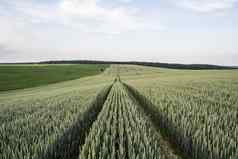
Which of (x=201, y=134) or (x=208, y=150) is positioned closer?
(x=208, y=150)

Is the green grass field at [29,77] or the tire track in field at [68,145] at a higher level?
the tire track in field at [68,145]

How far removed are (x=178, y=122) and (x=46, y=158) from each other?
3.89m

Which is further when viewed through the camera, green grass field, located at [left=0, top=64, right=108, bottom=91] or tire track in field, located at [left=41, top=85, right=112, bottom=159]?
green grass field, located at [left=0, top=64, right=108, bottom=91]

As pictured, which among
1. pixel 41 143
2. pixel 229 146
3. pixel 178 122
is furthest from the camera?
pixel 178 122

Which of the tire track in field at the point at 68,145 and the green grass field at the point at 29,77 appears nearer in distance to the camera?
the tire track in field at the point at 68,145

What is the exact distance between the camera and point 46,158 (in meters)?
4.74

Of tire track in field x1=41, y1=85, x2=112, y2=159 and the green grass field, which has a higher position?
tire track in field x1=41, y1=85, x2=112, y2=159

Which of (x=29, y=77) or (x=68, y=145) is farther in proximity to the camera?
(x=29, y=77)

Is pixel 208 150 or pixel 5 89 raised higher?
pixel 208 150

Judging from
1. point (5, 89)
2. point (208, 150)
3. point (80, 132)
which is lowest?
point (5, 89)

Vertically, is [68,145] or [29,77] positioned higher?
[68,145]

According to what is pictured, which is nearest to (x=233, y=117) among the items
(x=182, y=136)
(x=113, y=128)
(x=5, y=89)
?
(x=182, y=136)

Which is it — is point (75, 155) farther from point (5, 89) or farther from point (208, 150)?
point (5, 89)

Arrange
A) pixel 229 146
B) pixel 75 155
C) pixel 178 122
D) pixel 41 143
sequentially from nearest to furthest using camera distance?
pixel 229 146 < pixel 41 143 < pixel 75 155 < pixel 178 122
